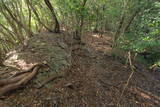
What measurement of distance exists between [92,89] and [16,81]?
243 centimetres

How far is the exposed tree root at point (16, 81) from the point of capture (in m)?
2.49

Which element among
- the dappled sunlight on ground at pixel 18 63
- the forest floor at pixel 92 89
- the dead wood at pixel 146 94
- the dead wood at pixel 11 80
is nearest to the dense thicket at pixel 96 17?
the dappled sunlight on ground at pixel 18 63

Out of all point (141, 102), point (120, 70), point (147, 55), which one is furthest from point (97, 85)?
point (147, 55)

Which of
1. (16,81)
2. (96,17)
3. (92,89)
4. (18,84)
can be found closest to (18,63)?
(16,81)

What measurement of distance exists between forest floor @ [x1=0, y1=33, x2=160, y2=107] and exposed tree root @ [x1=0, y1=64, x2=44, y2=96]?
160 millimetres

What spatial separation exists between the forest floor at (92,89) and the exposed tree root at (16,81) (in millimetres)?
160

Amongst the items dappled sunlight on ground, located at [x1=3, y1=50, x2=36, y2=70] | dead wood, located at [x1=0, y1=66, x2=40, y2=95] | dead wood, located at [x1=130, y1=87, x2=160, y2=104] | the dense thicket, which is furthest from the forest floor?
the dense thicket

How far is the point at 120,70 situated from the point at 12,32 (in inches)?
291

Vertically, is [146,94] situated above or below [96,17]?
below

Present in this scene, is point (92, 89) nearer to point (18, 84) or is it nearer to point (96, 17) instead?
point (18, 84)

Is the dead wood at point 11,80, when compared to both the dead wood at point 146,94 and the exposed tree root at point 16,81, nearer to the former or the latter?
the exposed tree root at point 16,81

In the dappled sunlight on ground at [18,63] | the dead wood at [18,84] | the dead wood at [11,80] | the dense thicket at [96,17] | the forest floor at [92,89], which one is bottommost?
the forest floor at [92,89]

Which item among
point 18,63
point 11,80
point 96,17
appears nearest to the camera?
point 11,80

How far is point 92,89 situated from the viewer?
3807 millimetres
